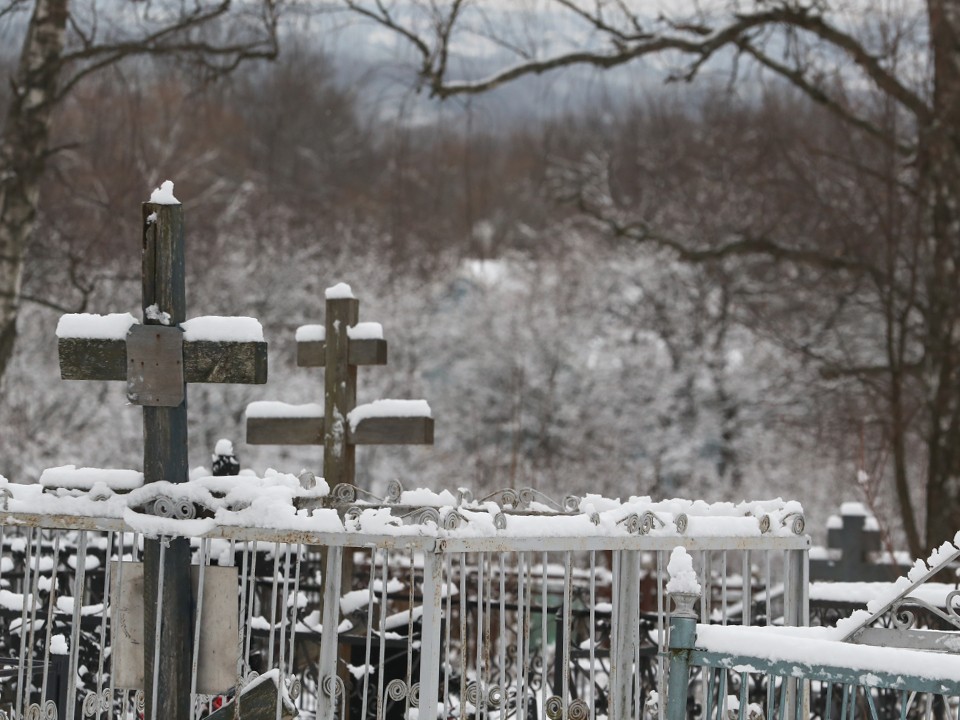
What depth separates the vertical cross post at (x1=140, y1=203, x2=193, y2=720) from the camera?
3953mm

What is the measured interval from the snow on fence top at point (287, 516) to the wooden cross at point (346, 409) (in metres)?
2.49

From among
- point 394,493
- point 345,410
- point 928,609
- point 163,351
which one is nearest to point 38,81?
point 345,410

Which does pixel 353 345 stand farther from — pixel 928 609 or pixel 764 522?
pixel 928 609

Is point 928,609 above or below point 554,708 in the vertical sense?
above

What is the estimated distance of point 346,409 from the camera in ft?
23.0

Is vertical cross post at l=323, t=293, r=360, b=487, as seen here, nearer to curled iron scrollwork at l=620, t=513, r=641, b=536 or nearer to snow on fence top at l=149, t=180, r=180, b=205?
snow on fence top at l=149, t=180, r=180, b=205

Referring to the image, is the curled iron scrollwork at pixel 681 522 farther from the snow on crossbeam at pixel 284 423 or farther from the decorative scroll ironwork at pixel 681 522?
the snow on crossbeam at pixel 284 423

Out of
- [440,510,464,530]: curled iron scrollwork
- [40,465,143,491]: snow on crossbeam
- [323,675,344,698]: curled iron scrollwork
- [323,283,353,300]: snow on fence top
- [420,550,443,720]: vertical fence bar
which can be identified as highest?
[323,283,353,300]: snow on fence top

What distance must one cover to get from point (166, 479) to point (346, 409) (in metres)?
2.92

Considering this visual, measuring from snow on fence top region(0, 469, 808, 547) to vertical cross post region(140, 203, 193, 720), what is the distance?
0.12 m

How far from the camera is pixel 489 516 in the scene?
12.6 ft

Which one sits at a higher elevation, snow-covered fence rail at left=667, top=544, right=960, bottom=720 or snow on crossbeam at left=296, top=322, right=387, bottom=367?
snow on crossbeam at left=296, top=322, right=387, bottom=367

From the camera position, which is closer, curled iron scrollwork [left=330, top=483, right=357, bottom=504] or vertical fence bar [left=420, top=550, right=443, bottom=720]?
vertical fence bar [left=420, top=550, right=443, bottom=720]

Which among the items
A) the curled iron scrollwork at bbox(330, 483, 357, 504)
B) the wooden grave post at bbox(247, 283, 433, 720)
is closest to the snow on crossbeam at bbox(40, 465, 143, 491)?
the curled iron scrollwork at bbox(330, 483, 357, 504)
